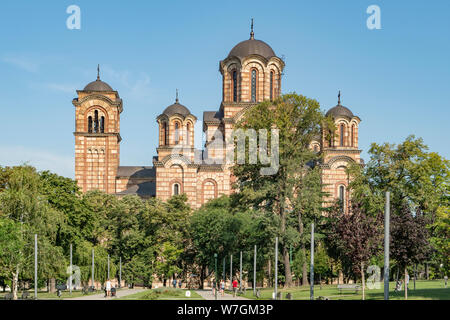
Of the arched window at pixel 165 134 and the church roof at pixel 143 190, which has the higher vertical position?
the arched window at pixel 165 134

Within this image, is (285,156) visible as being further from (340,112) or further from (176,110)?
(176,110)

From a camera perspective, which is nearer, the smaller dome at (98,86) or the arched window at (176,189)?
the arched window at (176,189)

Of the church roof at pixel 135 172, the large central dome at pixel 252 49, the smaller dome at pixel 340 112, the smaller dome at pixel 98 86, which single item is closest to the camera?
the large central dome at pixel 252 49

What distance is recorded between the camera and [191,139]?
67.2m

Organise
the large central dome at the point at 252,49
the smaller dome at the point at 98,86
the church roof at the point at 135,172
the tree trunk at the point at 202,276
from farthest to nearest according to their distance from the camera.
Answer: the church roof at the point at 135,172 < the smaller dome at the point at 98,86 < the large central dome at the point at 252,49 < the tree trunk at the point at 202,276

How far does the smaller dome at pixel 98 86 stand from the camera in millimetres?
67438

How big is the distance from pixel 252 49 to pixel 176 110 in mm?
10508

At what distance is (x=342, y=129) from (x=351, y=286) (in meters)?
34.7

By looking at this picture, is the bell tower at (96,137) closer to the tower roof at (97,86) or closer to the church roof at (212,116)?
the tower roof at (97,86)

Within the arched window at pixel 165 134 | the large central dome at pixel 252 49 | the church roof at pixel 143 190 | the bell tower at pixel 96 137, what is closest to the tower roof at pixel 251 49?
the large central dome at pixel 252 49

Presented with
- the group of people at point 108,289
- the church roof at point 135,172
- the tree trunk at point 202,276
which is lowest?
the tree trunk at point 202,276

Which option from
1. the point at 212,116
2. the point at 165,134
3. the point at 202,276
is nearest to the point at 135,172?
the point at 165,134

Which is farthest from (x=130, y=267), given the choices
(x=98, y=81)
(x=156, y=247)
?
(x=98, y=81)
